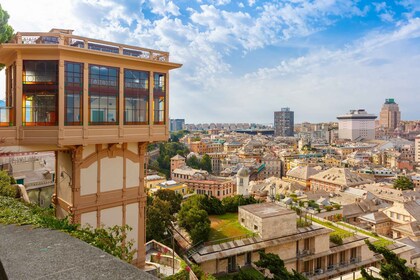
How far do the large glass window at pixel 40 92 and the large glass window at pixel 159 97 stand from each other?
326 centimetres

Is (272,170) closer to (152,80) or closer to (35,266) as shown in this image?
(152,80)

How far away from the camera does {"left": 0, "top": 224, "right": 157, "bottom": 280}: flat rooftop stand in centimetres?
353

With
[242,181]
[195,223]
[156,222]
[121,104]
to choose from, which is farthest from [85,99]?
[242,181]

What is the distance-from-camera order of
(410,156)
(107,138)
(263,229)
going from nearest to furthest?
(107,138) → (263,229) → (410,156)

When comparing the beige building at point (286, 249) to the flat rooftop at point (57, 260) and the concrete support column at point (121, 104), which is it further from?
the flat rooftop at point (57, 260)

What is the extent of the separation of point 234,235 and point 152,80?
17000 millimetres

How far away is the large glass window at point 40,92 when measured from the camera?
9.09 metres

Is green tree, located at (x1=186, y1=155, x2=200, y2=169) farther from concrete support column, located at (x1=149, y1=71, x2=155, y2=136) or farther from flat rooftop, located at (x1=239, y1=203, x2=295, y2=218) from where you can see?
concrete support column, located at (x1=149, y1=71, x2=155, y2=136)

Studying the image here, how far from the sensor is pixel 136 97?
35.3 feet

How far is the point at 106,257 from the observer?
4008 millimetres

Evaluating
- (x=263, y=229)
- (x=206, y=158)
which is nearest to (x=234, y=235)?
(x=263, y=229)

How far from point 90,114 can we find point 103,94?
2.46 feet

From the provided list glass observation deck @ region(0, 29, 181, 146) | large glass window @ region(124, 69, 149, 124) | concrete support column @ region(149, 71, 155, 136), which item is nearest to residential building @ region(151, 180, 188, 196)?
concrete support column @ region(149, 71, 155, 136)

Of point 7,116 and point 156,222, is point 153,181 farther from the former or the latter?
point 7,116
